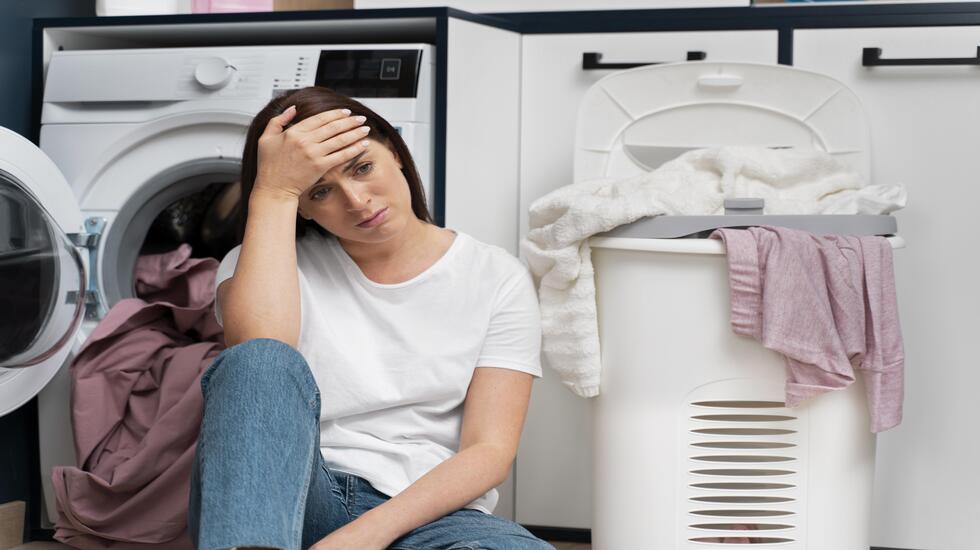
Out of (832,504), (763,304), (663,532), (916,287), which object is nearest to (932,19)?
(916,287)

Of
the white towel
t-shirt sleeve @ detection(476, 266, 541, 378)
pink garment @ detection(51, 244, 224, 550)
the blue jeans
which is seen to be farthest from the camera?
pink garment @ detection(51, 244, 224, 550)

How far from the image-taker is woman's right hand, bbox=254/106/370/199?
1.24 metres

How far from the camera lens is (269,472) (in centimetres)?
103

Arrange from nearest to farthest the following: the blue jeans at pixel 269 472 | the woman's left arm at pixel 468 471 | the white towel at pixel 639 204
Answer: the blue jeans at pixel 269 472
the woman's left arm at pixel 468 471
the white towel at pixel 639 204

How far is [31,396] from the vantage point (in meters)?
1.71

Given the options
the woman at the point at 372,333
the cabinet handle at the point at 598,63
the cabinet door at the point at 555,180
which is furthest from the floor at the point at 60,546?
the cabinet handle at the point at 598,63

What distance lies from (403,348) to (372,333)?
1.8 inches

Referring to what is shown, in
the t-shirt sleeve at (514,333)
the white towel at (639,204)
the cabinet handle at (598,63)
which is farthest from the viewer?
the cabinet handle at (598,63)

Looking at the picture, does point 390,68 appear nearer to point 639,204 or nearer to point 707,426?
point 639,204

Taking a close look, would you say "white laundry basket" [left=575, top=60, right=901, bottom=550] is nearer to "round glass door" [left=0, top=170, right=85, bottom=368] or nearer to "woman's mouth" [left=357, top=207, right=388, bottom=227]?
"woman's mouth" [left=357, top=207, right=388, bottom=227]

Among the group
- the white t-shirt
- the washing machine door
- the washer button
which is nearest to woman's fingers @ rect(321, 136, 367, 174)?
the white t-shirt

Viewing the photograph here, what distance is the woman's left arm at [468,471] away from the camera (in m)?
1.14

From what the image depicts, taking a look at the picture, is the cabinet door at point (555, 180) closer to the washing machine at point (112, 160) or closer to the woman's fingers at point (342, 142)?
the washing machine at point (112, 160)

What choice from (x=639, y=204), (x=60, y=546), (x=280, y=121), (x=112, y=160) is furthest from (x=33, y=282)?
(x=639, y=204)
